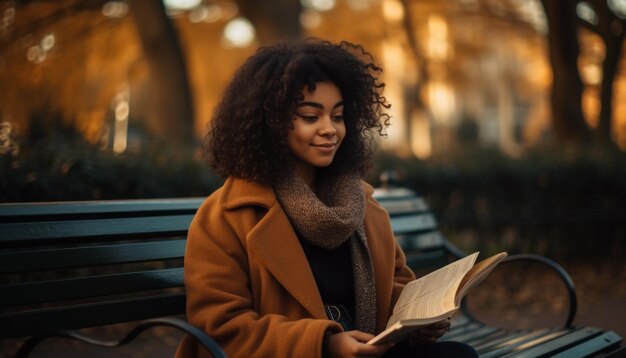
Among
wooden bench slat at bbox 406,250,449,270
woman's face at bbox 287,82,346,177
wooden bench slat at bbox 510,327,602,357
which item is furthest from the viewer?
wooden bench slat at bbox 406,250,449,270

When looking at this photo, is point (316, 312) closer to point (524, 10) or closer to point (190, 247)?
point (190, 247)

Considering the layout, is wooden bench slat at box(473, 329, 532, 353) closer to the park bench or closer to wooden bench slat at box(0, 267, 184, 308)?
the park bench

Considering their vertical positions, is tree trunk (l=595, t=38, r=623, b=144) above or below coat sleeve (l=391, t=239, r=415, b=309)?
above

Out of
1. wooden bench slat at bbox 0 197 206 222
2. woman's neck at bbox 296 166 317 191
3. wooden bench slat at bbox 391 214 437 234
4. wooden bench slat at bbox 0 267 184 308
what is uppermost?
woman's neck at bbox 296 166 317 191

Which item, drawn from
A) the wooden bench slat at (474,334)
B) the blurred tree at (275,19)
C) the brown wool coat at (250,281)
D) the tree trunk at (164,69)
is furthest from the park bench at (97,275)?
the blurred tree at (275,19)

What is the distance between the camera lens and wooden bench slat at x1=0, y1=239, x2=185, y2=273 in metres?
2.49

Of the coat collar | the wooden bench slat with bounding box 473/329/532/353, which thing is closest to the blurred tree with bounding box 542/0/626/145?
the wooden bench slat with bounding box 473/329/532/353

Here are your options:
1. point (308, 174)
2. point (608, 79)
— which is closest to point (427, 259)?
point (308, 174)

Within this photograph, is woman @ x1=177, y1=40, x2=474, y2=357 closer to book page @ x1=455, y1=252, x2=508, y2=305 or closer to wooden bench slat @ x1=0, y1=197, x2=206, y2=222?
book page @ x1=455, y1=252, x2=508, y2=305

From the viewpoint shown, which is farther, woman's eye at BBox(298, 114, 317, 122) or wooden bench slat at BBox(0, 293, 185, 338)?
woman's eye at BBox(298, 114, 317, 122)

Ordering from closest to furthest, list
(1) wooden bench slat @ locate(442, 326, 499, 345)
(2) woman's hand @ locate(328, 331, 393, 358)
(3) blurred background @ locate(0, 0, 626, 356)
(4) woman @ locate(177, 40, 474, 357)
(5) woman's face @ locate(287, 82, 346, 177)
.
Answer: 1. (2) woman's hand @ locate(328, 331, 393, 358)
2. (4) woman @ locate(177, 40, 474, 357)
3. (5) woman's face @ locate(287, 82, 346, 177)
4. (1) wooden bench slat @ locate(442, 326, 499, 345)
5. (3) blurred background @ locate(0, 0, 626, 356)

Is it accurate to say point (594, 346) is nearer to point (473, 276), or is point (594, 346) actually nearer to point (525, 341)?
point (525, 341)

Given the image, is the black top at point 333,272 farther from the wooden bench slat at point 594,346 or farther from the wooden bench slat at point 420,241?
the wooden bench slat at point 420,241

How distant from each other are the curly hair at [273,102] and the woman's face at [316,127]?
0.03 metres
